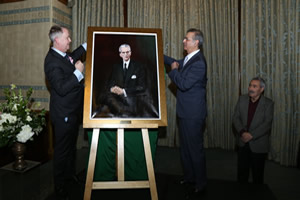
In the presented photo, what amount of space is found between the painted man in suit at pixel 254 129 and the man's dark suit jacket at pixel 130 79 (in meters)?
1.16

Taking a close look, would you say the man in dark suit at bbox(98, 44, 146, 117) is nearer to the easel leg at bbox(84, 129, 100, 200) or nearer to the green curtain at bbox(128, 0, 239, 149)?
the easel leg at bbox(84, 129, 100, 200)

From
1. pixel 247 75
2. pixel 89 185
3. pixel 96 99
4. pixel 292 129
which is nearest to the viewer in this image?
pixel 89 185

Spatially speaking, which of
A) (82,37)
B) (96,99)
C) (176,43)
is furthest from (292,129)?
(82,37)

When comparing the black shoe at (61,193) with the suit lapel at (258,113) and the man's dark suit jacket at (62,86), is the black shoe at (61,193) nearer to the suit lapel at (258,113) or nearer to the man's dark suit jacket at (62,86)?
the man's dark suit jacket at (62,86)

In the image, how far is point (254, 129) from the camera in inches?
94.8

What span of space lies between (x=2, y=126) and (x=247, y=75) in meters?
3.24

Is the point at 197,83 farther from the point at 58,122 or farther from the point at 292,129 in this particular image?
the point at 292,129

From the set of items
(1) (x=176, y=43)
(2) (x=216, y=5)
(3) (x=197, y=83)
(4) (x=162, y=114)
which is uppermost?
(2) (x=216, y=5)

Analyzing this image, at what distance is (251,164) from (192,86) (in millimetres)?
1035

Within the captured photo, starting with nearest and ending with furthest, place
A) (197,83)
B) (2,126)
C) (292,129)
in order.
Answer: (197,83) < (2,126) < (292,129)

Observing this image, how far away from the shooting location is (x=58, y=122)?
7.62ft

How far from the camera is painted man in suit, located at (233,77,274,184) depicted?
2367 mm

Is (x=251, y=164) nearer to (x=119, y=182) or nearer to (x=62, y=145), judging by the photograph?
(x=119, y=182)

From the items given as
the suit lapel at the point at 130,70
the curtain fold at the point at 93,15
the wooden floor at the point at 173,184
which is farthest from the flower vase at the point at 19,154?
the curtain fold at the point at 93,15
